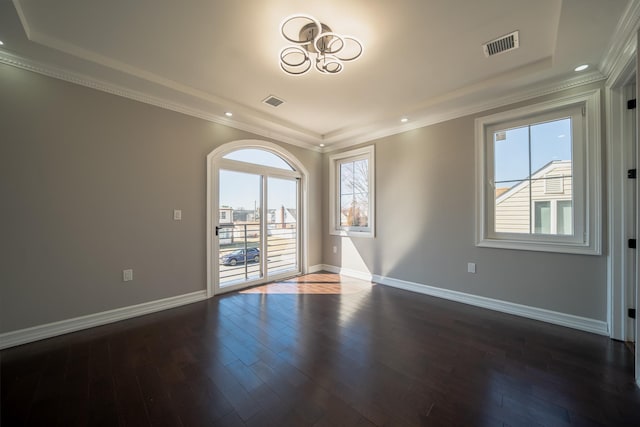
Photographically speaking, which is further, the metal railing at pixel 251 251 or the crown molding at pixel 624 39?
the metal railing at pixel 251 251

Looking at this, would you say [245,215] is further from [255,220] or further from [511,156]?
[511,156]

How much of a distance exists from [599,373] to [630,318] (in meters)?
0.91

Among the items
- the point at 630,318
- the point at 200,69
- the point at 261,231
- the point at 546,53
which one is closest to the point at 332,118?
the point at 200,69

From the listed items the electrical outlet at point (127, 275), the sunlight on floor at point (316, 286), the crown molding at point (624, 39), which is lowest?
the sunlight on floor at point (316, 286)

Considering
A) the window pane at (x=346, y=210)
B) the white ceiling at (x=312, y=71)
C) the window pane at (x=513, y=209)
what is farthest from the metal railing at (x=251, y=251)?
the window pane at (x=513, y=209)

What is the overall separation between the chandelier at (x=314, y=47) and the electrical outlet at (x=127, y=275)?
2.85 m

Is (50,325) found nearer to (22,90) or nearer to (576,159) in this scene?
(22,90)

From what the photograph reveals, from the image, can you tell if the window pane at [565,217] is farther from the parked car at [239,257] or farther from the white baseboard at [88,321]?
the white baseboard at [88,321]

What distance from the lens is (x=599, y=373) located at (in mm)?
1834

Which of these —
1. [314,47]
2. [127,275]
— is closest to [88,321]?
[127,275]

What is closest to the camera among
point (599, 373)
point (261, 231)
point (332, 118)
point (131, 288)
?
point (599, 373)

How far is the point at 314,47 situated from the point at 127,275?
3.14 meters

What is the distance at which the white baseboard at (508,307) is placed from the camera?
2.48 metres

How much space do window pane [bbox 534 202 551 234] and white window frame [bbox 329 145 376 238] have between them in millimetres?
2149
